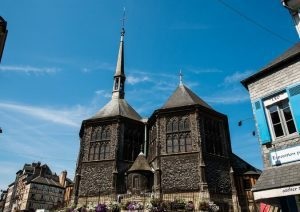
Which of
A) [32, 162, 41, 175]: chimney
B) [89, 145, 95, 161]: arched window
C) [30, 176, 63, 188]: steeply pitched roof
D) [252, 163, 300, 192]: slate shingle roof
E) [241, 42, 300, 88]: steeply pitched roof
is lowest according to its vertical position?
[252, 163, 300, 192]: slate shingle roof

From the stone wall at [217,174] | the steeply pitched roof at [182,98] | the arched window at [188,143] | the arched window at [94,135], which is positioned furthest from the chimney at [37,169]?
the stone wall at [217,174]

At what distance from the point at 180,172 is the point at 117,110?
11.0 m

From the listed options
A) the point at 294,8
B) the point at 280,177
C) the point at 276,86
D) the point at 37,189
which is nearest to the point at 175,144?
the point at 276,86

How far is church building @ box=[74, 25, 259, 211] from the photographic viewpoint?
23.3m

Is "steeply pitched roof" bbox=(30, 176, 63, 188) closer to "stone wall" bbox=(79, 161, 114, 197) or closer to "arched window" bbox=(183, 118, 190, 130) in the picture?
"stone wall" bbox=(79, 161, 114, 197)

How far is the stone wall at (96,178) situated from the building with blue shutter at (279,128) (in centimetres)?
1831

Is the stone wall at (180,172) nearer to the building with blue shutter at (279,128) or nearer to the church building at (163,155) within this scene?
the church building at (163,155)

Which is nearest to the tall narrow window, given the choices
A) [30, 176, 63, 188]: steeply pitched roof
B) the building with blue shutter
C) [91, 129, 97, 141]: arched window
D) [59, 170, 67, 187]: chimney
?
the building with blue shutter

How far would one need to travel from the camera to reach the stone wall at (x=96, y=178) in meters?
25.9

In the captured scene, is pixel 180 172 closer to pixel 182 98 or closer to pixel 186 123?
pixel 186 123

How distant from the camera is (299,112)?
31.3 ft

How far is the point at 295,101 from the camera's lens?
9.73 metres

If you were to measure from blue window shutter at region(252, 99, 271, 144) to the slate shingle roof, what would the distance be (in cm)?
115

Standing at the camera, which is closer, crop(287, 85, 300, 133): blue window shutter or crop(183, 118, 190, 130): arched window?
crop(287, 85, 300, 133): blue window shutter
